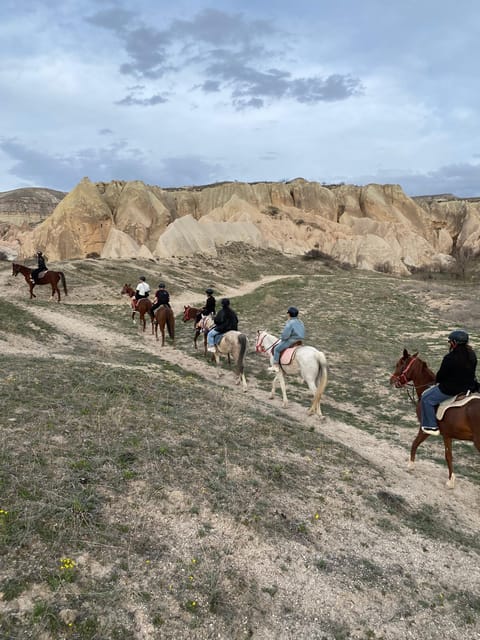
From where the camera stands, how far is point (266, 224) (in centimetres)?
7625

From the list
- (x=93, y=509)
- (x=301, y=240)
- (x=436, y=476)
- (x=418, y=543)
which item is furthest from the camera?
(x=301, y=240)

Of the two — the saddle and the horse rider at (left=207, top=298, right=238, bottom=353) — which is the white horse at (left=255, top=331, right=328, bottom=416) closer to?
the saddle

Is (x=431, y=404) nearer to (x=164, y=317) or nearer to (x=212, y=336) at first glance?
(x=212, y=336)

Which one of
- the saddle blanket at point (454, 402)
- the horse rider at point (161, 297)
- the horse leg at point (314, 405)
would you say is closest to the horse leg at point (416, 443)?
the saddle blanket at point (454, 402)

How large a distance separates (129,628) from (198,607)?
32.0 inches

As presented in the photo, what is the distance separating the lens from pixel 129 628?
4.14m

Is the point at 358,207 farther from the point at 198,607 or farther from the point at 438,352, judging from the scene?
the point at 198,607

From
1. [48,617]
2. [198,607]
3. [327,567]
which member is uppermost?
[48,617]

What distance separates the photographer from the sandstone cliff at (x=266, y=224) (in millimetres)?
62562

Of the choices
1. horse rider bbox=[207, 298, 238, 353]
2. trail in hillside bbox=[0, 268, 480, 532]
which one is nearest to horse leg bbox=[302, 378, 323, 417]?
trail in hillside bbox=[0, 268, 480, 532]

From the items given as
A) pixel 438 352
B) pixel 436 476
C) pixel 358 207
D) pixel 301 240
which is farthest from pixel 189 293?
pixel 358 207

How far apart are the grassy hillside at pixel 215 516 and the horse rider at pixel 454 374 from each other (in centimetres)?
174

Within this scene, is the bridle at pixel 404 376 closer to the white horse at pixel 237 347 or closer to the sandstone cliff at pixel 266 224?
the white horse at pixel 237 347

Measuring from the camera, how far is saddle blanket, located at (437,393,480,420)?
8242 mm
